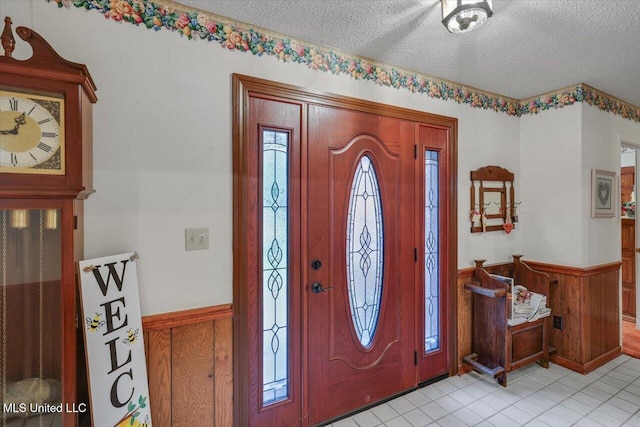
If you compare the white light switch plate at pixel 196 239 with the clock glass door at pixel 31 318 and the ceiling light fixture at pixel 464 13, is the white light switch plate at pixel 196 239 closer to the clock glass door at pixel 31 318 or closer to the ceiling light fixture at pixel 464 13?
the clock glass door at pixel 31 318

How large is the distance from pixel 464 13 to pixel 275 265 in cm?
161

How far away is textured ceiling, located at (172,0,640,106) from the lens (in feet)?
5.30

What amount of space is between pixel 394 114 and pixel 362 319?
1477 millimetres

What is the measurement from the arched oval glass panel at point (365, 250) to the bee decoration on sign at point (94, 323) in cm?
137

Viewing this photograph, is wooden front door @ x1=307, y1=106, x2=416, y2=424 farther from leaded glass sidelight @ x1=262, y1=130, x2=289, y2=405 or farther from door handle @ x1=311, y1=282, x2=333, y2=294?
leaded glass sidelight @ x1=262, y1=130, x2=289, y2=405

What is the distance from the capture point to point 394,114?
228 cm

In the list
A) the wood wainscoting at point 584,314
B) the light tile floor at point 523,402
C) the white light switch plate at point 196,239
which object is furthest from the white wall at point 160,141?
the wood wainscoting at point 584,314

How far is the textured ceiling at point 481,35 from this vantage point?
1616mm

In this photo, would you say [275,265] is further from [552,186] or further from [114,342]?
[552,186]

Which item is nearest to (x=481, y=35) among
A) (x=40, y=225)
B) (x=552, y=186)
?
(x=552, y=186)

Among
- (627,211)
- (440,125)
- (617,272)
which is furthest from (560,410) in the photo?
(627,211)

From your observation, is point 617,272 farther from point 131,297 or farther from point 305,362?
point 131,297

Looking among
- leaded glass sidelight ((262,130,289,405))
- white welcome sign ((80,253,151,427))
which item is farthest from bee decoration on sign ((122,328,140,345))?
leaded glass sidelight ((262,130,289,405))

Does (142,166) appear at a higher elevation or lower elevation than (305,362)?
higher
